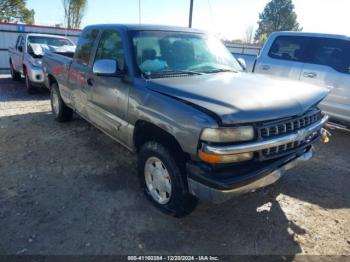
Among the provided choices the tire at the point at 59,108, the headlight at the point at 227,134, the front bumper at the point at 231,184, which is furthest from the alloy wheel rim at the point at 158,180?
the tire at the point at 59,108

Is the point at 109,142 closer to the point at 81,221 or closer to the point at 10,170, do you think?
the point at 10,170

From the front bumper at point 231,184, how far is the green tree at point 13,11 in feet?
123

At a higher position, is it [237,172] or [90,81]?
[90,81]

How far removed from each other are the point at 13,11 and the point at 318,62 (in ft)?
123

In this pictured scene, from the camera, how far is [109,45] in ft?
13.1

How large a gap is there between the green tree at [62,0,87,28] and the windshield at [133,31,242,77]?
35.8 meters

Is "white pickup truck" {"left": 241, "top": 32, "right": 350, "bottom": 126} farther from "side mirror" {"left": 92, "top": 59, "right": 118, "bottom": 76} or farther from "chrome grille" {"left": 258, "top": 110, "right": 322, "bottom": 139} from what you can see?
"side mirror" {"left": 92, "top": 59, "right": 118, "bottom": 76}

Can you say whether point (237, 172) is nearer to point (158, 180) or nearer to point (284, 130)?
point (284, 130)

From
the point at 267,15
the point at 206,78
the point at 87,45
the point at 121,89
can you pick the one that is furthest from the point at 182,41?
the point at 267,15

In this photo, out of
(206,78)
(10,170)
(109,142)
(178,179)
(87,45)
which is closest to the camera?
(178,179)

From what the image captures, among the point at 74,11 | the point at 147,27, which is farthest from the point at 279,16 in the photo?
the point at 147,27

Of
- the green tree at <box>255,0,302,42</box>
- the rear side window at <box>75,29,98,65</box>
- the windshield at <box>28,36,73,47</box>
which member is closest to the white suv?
the rear side window at <box>75,29,98,65</box>

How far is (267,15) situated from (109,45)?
174 ft

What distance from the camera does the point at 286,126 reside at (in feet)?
9.14
